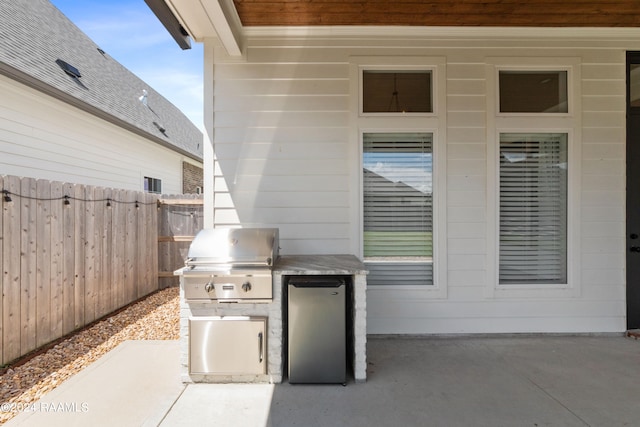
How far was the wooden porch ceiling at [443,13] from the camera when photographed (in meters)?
2.83

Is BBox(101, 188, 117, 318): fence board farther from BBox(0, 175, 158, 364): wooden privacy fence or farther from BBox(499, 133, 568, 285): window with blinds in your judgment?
BBox(499, 133, 568, 285): window with blinds

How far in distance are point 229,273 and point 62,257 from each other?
7.36 ft

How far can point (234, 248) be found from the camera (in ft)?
7.86

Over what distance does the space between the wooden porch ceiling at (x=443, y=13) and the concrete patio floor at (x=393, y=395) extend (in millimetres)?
3314

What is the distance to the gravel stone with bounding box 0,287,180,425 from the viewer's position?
2293 mm

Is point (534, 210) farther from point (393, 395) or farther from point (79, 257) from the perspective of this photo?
point (79, 257)

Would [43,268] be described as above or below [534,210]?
below

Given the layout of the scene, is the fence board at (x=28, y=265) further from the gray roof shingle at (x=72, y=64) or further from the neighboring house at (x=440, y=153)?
the gray roof shingle at (x=72, y=64)

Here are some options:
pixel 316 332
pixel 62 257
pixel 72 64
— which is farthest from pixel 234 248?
pixel 72 64

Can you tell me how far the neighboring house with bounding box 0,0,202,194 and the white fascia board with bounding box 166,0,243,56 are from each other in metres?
2.61

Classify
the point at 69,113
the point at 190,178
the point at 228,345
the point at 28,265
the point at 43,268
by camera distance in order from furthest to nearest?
the point at 190,178 < the point at 69,113 < the point at 43,268 < the point at 28,265 < the point at 228,345

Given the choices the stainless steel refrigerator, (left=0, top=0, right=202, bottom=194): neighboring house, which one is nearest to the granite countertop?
the stainless steel refrigerator

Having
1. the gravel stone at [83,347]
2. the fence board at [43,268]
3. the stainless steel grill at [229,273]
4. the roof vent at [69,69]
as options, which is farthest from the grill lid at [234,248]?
the roof vent at [69,69]

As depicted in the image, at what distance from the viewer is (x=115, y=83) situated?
7.36 meters
